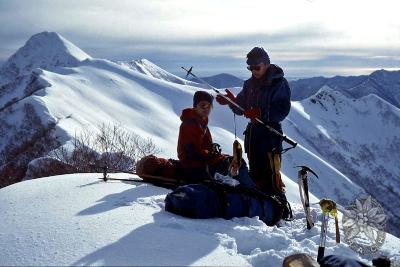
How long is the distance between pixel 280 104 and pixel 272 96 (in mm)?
→ 193

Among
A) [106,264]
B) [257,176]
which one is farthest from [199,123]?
[106,264]

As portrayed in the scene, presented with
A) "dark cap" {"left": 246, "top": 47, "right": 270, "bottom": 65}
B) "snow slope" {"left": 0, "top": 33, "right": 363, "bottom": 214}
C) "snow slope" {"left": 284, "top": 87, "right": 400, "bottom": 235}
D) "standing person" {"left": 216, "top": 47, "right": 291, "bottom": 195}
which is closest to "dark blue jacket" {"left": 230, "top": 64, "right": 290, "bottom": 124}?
"standing person" {"left": 216, "top": 47, "right": 291, "bottom": 195}

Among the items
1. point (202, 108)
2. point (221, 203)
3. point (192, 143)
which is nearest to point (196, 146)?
point (192, 143)

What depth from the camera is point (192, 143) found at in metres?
8.03

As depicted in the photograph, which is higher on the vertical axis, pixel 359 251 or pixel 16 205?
pixel 16 205

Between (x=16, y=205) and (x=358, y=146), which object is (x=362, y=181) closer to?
(x=358, y=146)

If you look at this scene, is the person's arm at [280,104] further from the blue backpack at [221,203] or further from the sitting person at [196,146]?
the blue backpack at [221,203]

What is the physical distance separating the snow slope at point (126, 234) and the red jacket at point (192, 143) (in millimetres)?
968

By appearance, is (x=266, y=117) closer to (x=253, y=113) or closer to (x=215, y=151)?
(x=253, y=113)

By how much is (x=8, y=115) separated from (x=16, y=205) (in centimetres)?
3796

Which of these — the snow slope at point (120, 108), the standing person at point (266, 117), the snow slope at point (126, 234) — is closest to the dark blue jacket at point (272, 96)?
the standing person at point (266, 117)

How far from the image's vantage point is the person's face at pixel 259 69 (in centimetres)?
841

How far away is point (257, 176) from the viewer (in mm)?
8445

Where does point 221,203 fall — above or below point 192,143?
below
